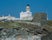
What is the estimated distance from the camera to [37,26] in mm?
29859

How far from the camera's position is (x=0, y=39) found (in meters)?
26.0

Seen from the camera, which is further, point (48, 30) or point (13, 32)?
point (48, 30)

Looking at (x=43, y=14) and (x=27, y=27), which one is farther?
(x=43, y=14)

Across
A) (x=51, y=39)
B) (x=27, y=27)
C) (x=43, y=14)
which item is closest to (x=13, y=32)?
(x=27, y=27)

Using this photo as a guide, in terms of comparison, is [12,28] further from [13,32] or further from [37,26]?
[37,26]

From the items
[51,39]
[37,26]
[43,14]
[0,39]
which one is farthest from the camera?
[43,14]

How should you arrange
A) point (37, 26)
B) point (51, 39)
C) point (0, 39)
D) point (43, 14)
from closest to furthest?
1. point (0, 39)
2. point (51, 39)
3. point (37, 26)
4. point (43, 14)

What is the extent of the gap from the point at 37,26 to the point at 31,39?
3653mm

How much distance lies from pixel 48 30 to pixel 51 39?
1.30m

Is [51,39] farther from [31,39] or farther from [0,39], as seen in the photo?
[0,39]

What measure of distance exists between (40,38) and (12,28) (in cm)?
314

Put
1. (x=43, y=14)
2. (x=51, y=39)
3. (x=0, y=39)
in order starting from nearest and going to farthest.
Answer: (x=0, y=39)
(x=51, y=39)
(x=43, y=14)

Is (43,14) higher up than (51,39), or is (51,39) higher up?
(43,14)

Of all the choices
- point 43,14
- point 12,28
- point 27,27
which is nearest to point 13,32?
point 12,28
